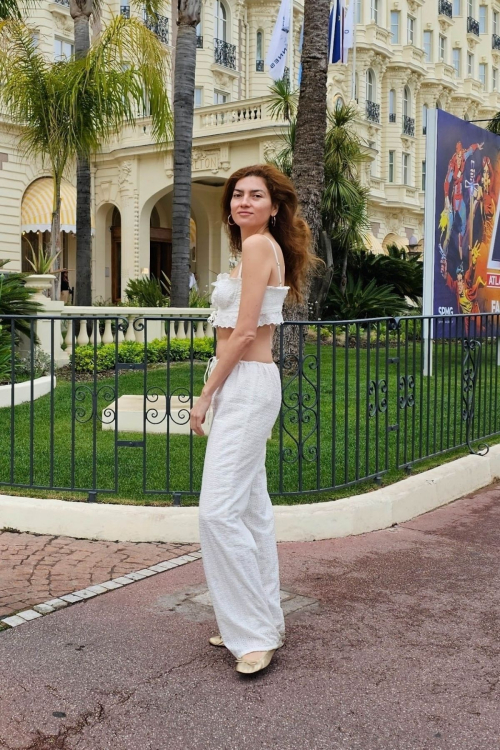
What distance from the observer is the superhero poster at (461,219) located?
12.1 meters

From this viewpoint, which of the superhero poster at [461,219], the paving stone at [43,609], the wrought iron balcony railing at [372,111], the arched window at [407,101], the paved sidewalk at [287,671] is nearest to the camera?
the paved sidewalk at [287,671]

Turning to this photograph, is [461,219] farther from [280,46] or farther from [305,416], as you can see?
[280,46]

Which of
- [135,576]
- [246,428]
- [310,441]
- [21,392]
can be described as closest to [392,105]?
[21,392]

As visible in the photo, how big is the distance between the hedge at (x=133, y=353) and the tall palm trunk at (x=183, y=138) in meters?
1.85

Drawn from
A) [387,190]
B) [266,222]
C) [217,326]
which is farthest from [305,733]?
[387,190]

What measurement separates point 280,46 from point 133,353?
612 inches

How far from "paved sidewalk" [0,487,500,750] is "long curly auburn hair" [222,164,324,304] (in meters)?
1.57

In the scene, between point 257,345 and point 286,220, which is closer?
point 257,345

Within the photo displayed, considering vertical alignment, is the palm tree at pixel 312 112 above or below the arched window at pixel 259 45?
below

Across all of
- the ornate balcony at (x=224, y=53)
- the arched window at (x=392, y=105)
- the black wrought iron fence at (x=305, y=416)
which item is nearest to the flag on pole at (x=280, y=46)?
the ornate balcony at (x=224, y=53)

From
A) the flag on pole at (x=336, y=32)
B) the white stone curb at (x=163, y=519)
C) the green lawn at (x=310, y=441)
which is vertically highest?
the flag on pole at (x=336, y=32)

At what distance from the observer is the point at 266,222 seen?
144 inches

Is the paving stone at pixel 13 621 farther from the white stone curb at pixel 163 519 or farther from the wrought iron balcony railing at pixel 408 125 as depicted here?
the wrought iron balcony railing at pixel 408 125

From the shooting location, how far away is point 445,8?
4750cm
